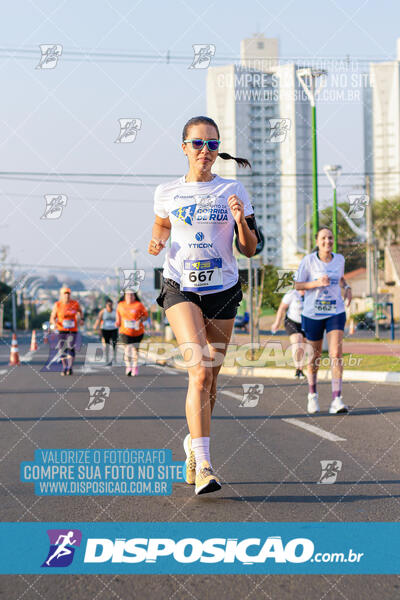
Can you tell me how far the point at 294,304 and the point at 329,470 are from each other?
8238mm

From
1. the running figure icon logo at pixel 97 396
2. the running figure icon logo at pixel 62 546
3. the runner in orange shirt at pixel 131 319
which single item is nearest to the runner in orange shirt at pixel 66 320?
the runner in orange shirt at pixel 131 319

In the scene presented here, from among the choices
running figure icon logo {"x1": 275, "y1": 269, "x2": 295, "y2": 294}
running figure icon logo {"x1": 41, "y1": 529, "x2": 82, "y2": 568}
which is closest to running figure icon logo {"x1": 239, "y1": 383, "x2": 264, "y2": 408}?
running figure icon logo {"x1": 275, "y1": 269, "x2": 295, "y2": 294}

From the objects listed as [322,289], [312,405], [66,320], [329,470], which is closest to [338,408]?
[312,405]

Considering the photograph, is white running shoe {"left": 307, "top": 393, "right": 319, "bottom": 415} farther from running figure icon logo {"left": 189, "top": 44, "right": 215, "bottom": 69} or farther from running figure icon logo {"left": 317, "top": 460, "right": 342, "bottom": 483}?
running figure icon logo {"left": 189, "top": 44, "right": 215, "bottom": 69}

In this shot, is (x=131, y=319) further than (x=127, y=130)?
Yes

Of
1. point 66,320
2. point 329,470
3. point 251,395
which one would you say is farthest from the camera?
point 66,320

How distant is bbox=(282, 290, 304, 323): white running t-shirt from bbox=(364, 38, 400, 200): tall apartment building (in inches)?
4759

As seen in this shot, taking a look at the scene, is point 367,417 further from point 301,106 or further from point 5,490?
point 301,106

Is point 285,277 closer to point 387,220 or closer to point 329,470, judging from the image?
point 329,470

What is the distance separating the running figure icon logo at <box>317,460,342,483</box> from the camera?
5309 millimetres

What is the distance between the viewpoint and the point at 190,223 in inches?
200

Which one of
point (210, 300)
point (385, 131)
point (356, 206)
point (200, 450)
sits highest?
point (385, 131)

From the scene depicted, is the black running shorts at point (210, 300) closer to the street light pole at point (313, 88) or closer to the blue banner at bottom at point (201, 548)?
the blue banner at bottom at point (201, 548)

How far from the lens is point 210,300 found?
5.16 metres
